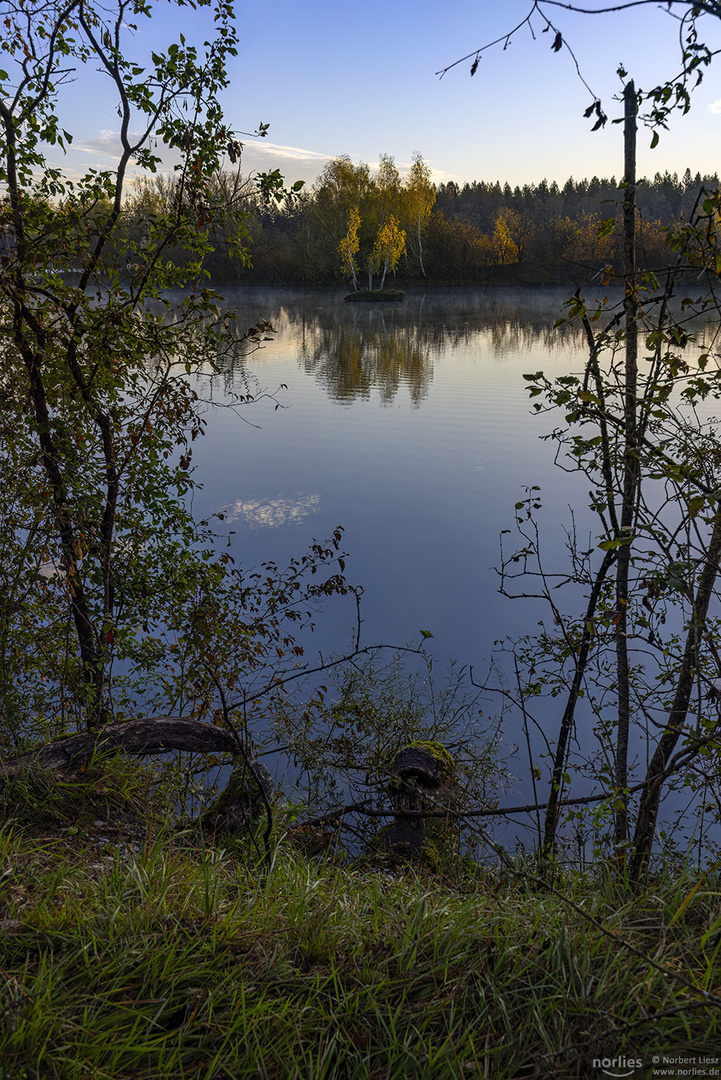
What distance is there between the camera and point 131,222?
5.56 meters

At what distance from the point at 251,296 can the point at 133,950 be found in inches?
3201

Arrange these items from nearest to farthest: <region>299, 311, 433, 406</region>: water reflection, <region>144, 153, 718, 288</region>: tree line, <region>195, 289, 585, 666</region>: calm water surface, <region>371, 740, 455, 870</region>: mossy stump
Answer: <region>371, 740, 455, 870</region>: mossy stump, <region>195, 289, 585, 666</region>: calm water surface, <region>299, 311, 433, 406</region>: water reflection, <region>144, 153, 718, 288</region>: tree line

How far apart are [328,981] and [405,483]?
1452 centimetres

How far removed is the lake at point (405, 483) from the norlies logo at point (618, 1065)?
194 inches

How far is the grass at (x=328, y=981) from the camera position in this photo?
203 centimetres

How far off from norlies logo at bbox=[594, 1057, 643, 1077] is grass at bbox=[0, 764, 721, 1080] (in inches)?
1.2

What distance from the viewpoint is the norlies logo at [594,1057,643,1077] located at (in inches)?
78.8

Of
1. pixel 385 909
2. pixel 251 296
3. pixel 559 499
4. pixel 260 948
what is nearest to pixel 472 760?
pixel 385 909

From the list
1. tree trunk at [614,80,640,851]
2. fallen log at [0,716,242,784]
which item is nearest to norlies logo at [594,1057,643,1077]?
tree trunk at [614,80,640,851]

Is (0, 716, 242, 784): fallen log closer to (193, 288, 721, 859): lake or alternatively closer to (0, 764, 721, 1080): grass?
(0, 764, 721, 1080): grass

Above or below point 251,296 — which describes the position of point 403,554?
below

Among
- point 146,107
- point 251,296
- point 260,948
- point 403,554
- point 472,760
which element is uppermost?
point 251,296

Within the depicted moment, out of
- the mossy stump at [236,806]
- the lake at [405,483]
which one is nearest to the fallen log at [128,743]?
the mossy stump at [236,806]

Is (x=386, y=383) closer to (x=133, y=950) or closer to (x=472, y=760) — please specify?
(x=472, y=760)
